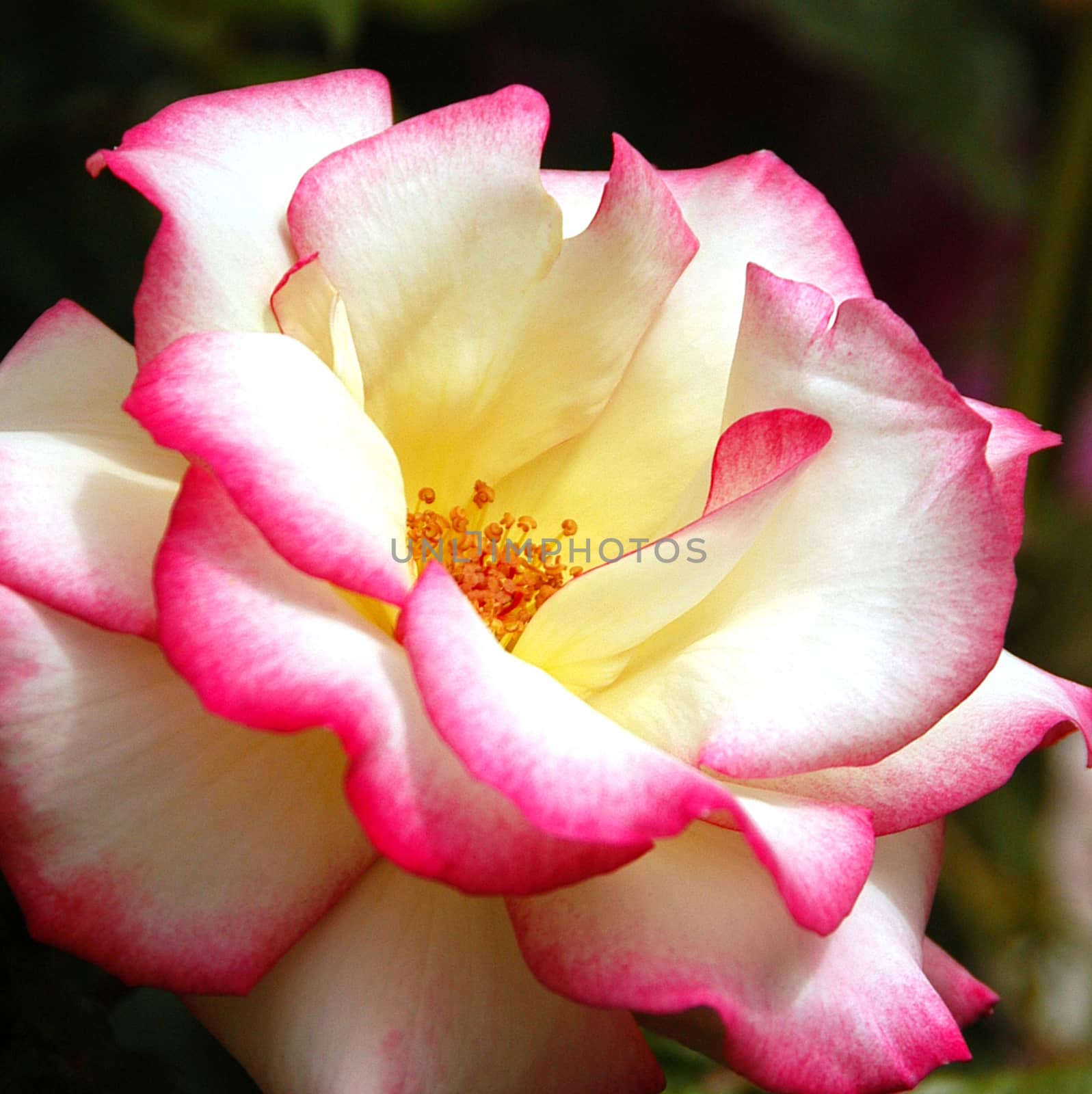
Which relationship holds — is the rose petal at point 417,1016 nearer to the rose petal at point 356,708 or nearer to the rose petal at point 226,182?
the rose petal at point 356,708

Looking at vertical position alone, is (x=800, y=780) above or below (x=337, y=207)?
below

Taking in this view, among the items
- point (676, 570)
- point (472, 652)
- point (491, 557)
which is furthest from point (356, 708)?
point (491, 557)

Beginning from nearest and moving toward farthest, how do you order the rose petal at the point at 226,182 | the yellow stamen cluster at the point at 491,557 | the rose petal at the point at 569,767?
1. the rose petal at the point at 569,767
2. the rose petal at the point at 226,182
3. the yellow stamen cluster at the point at 491,557

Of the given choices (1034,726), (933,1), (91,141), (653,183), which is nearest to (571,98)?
(933,1)

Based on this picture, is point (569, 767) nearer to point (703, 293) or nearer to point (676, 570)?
point (676, 570)

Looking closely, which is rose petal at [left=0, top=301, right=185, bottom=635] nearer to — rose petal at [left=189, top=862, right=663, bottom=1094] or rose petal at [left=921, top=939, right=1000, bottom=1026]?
rose petal at [left=189, top=862, right=663, bottom=1094]

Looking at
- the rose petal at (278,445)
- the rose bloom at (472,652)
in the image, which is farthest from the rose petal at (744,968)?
the rose petal at (278,445)

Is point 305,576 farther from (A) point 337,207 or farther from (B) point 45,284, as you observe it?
(B) point 45,284

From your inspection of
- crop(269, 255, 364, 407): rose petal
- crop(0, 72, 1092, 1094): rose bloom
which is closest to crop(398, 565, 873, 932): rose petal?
crop(0, 72, 1092, 1094): rose bloom
